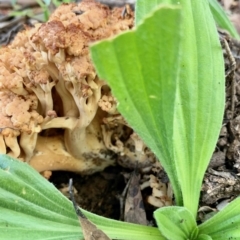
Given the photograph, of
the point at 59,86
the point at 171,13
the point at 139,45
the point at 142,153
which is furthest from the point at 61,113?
the point at 171,13

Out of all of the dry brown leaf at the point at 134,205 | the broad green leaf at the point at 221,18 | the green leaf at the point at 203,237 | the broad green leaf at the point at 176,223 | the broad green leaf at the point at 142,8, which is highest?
the broad green leaf at the point at 142,8

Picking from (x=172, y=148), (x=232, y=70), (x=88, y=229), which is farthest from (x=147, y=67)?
(x=232, y=70)

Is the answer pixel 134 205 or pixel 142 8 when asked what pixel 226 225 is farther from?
pixel 142 8

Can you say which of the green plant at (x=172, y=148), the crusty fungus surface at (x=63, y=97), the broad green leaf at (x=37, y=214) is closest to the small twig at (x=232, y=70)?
the green plant at (x=172, y=148)

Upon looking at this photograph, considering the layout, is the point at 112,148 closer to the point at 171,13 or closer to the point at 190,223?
Answer: the point at 190,223

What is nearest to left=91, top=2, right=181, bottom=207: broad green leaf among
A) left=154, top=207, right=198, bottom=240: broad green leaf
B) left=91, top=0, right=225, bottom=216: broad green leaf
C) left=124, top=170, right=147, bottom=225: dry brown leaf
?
left=91, top=0, right=225, bottom=216: broad green leaf

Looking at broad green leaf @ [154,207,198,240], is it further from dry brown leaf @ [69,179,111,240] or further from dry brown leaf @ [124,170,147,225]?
dry brown leaf @ [124,170,147,225]

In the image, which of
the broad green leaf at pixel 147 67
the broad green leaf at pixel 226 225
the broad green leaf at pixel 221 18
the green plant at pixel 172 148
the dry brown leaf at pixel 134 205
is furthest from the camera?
the broad green leaf at pixel 221 18

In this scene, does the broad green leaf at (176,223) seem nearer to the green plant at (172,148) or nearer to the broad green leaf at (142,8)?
the green plant at (172,148)
